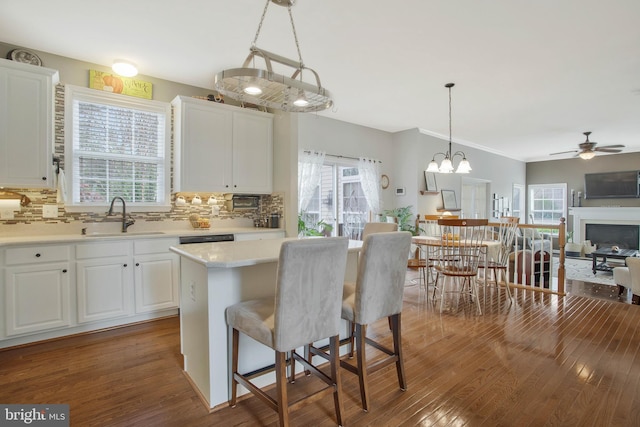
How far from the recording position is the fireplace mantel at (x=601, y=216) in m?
8.07

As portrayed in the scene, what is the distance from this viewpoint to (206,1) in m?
2.38

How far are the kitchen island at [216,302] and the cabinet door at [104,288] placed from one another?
49.5 inches

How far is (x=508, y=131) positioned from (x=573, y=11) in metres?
4.29

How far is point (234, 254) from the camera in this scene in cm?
198

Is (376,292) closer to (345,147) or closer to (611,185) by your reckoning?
(345,147)

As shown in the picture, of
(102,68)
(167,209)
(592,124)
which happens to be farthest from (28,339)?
(592,124)

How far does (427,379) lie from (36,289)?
3143 mm

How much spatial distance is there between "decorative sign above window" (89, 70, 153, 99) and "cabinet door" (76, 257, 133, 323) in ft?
5.81

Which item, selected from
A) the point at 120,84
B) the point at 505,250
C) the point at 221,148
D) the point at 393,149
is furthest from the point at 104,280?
the point at 393,149

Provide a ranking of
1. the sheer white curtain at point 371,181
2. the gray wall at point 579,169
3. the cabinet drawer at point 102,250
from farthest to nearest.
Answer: the gray wall at point 579,169 < the sheer white curtain at point 371,181 < the cabinet drawer at point 102,250

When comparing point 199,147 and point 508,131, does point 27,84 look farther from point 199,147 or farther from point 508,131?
point 508,131

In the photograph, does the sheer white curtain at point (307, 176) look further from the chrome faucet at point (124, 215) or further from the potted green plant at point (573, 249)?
the potted green plant at point (573, 249)

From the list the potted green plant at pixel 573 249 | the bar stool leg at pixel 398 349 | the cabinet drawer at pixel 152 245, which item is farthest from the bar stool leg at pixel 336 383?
the potted green plant at pixel 573 249

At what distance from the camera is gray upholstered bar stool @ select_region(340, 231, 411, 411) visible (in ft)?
6.20
